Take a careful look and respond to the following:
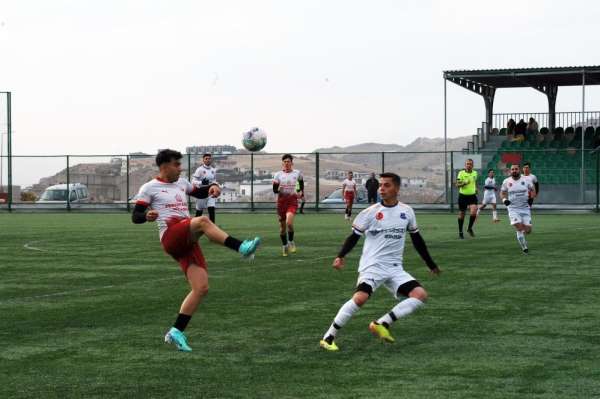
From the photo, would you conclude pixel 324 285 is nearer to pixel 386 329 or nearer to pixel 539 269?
pixel 539 269

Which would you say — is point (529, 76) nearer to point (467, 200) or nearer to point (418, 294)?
point (467, 200)

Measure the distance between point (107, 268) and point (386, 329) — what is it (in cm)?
1026

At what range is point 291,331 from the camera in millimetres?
11234

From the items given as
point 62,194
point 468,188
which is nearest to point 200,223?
point 468,188

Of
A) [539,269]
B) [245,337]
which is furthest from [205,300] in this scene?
[539,269]

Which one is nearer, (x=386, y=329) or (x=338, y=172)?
(x=386, y=329)

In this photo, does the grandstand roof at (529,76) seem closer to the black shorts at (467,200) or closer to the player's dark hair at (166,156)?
the black shorts at (467,200)

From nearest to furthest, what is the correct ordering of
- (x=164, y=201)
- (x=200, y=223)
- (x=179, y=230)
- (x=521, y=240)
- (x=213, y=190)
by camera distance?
1. (x=200, y=223)
2. (x=179, y=230)
3. (x=164, y=201)
4. (x=213, y=190)
5. (x=521, y=240)

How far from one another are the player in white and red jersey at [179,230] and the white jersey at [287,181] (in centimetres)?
1172

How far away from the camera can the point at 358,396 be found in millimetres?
7914

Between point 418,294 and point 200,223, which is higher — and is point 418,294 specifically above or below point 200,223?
below

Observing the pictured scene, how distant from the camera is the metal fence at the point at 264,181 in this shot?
51.6m

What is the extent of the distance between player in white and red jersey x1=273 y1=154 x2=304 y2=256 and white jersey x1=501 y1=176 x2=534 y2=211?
4631 millimetres

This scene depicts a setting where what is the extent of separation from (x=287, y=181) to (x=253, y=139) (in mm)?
19266
